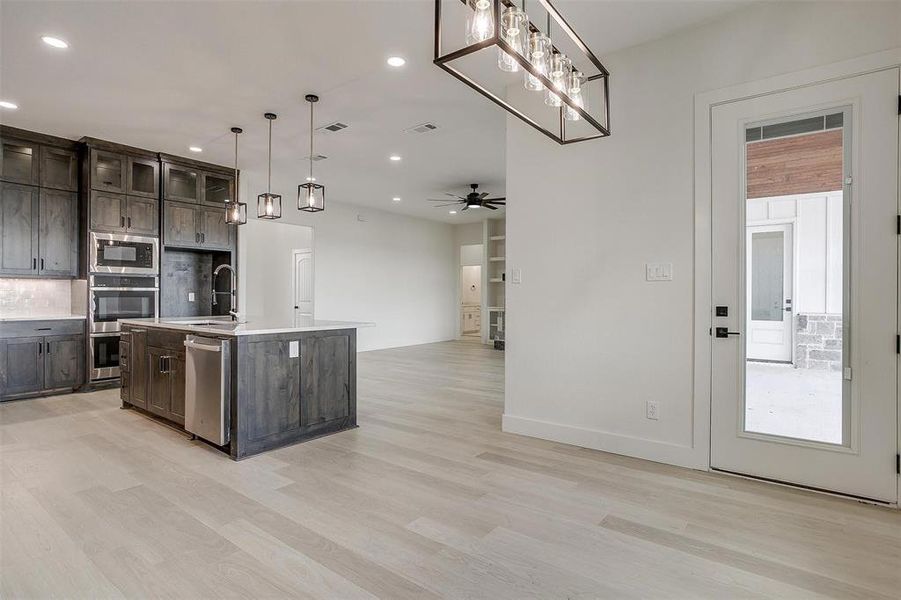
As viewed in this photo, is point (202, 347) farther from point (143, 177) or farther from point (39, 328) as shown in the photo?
point (143, 177)

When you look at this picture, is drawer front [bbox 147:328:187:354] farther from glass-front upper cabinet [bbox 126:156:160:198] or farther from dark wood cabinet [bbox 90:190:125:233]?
glass-front upper cabinet [bbox 126:156:160:198]

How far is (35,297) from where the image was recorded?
5484 mm

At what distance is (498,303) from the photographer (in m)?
11.2

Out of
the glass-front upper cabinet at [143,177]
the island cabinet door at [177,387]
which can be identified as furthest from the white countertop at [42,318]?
the island cabinet door at [177,387]

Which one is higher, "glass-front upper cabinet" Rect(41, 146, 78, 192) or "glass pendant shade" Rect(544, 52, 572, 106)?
"glass-front upper cabinet" Rect(41, 146, 78, 192)

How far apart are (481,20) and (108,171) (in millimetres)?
5665

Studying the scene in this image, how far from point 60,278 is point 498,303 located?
808cm

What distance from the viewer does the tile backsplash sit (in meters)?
5.29

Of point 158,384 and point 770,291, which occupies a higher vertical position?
point 770,291

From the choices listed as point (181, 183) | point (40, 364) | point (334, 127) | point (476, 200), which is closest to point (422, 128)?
point (334, 127)

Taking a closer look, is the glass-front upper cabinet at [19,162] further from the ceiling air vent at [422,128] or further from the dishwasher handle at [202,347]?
the ceiling air vent at [422,128]

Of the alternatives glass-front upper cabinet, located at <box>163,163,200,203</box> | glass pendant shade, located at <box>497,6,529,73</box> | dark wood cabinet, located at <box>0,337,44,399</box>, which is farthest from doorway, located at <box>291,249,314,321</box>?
glass pendant shade, located at <box>497,6,529,73</box>

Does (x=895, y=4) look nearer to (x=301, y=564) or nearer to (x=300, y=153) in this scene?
(x=301, y=564)

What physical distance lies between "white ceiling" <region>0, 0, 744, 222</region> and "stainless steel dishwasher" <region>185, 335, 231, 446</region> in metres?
2.16
